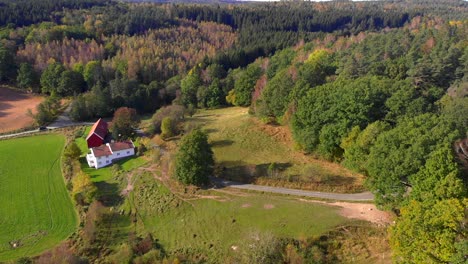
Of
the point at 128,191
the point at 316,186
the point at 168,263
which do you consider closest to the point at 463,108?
the point at 316,186

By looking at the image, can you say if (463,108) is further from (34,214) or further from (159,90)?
(159,90)

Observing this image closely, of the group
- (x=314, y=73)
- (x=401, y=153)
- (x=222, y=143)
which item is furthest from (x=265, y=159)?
(x=401, y=153)

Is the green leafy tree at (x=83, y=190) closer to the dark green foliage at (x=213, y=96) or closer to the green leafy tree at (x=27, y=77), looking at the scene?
the dark green foliage at (x=213, y=96)

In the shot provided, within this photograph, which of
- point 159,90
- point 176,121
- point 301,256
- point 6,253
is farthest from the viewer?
point 159,90

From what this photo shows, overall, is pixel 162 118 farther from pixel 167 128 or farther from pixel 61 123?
pixel 61 123

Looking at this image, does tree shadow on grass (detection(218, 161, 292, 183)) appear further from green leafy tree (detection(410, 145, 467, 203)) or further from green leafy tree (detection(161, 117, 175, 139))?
green leafy tree (detection(410, 145, 467, 203))

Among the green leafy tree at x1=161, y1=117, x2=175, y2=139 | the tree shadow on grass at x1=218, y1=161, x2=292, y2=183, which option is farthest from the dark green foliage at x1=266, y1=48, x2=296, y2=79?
the tree shadow on grass at x1=218, y1=161, x2=292, y2=183

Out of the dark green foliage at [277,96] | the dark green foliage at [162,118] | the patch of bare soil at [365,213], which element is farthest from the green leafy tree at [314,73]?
the patch of bare soil at [365,213]
